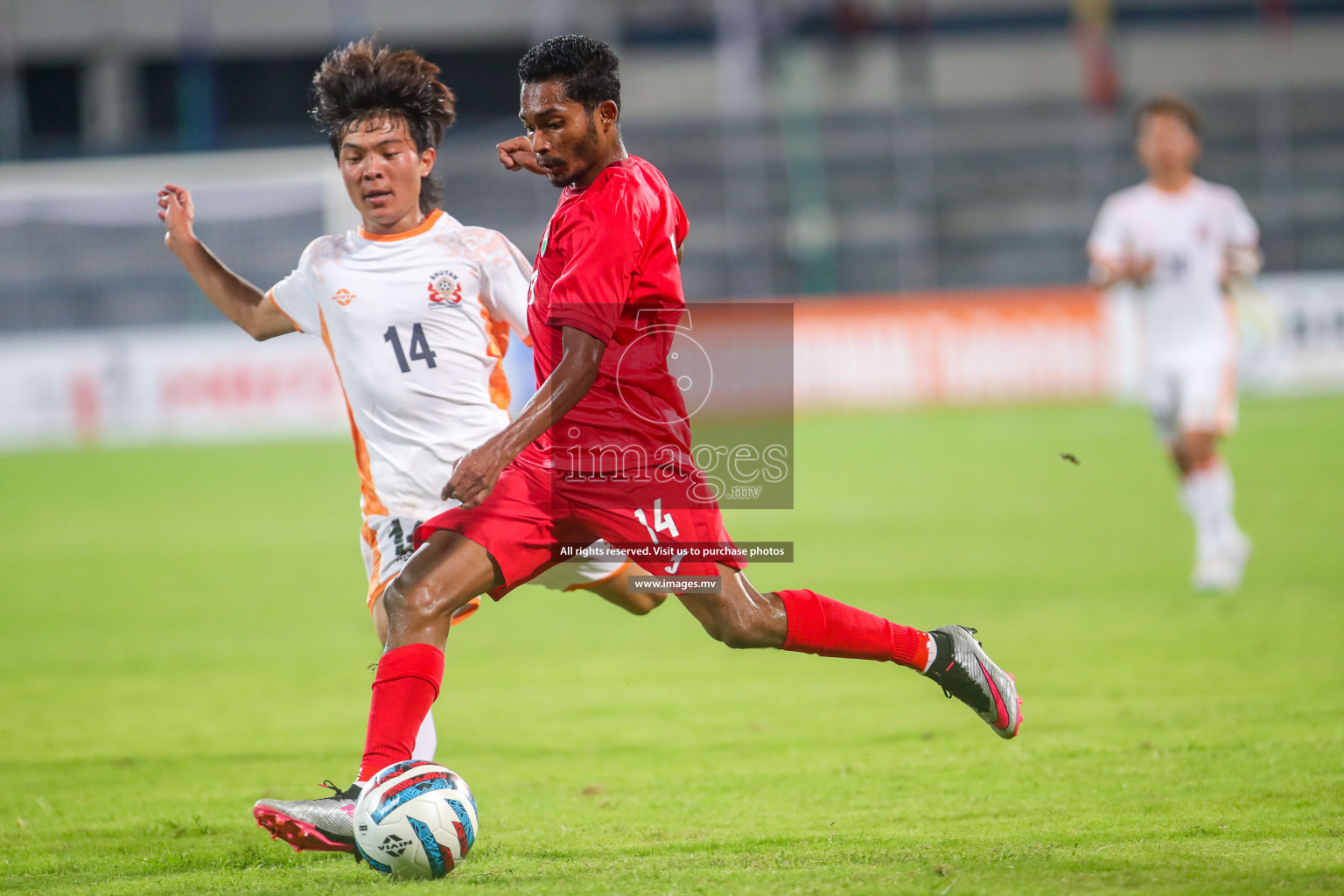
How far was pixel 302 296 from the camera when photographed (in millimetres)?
4656

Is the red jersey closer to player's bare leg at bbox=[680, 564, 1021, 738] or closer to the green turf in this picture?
player's bare leg at bbox=[680, 564, 1021, 738]

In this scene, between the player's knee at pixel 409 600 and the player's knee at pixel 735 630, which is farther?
the player's knee at pixel 735 630

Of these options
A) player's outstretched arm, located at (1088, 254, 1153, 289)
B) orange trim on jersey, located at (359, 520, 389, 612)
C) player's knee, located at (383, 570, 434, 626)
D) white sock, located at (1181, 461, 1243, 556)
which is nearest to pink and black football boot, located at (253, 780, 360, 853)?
player's knee, located at (383, 570, 434, 626)

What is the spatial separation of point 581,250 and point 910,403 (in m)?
16.6

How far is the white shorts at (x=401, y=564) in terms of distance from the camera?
4496 mm

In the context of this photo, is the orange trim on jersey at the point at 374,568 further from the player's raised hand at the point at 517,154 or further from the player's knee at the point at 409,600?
the player's raised hand at the point at 517,154

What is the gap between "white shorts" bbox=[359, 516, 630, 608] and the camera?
4.50m

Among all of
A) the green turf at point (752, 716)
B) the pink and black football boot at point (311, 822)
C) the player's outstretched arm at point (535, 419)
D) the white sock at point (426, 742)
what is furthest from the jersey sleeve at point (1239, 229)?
the pink and black football boot at point (311, 822)

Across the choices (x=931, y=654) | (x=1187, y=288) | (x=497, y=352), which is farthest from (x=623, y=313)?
(x=1187, y=288)

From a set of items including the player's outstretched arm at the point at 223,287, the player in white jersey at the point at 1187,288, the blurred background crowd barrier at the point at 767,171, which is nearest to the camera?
the player's outstretched arm at the point at 223,287

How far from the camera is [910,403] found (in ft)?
66.3

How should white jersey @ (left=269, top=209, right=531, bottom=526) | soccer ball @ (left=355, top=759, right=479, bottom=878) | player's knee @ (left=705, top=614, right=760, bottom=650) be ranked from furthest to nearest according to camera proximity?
white jersey @ (left=269, top=209, right=531, bottom=526) → player's knee @ (left=705, top=614, right=760, bottom=650) → soccer ball @ (left=355, top=759, right=479, bottom=878)

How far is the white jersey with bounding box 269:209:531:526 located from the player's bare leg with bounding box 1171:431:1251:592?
554cm

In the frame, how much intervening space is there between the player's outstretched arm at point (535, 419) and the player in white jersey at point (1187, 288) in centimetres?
589
